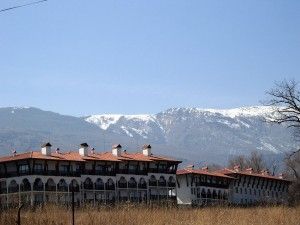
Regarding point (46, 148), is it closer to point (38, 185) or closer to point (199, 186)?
point (38, 185)

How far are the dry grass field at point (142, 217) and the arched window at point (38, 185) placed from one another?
6097 cm

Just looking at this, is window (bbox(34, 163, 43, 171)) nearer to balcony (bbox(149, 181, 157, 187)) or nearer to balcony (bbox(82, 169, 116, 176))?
balcony (bbox(82, 169, 116, 176))

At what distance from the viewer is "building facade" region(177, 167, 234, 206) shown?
101m

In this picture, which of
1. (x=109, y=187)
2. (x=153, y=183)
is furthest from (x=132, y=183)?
(x=153, y=183)

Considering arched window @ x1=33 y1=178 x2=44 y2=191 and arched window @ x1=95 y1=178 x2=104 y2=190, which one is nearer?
arched window @ x1=33 y1=178 x2=44 y2=191

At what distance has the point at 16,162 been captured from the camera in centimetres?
8294

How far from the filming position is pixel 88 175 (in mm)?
87312

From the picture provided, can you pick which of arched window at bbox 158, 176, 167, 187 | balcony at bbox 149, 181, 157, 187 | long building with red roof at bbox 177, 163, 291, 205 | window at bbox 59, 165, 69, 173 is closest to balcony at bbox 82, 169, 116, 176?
window at bbox 59, 165, 69, 173

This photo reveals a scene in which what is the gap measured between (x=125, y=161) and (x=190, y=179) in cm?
1498

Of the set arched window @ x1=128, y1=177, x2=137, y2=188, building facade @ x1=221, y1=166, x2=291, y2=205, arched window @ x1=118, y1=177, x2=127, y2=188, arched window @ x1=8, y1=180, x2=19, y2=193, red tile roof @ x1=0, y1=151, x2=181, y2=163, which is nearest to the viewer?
arched window @ x1=8, y1=180, x2=19, y2=193

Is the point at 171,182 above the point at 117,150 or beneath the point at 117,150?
beneath

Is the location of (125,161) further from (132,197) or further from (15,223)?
(15,223)

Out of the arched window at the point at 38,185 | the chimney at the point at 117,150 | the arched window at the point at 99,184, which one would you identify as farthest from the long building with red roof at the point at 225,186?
the arched window at the point at 38,185

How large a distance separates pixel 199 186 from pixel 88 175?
2352cm
